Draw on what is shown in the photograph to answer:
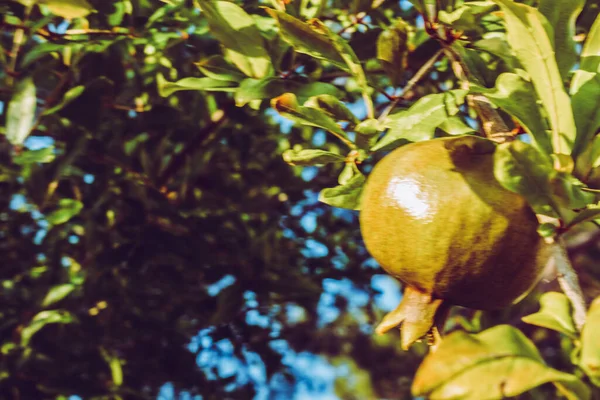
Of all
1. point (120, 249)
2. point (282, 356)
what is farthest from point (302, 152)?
point (282, 356)

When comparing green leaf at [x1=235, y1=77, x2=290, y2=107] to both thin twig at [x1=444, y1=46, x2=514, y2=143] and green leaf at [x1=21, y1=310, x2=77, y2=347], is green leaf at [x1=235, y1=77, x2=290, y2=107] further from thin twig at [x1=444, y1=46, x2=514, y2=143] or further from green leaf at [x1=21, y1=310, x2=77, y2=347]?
green leaf at [x1=21, y1=310, x2=77, y2=347]

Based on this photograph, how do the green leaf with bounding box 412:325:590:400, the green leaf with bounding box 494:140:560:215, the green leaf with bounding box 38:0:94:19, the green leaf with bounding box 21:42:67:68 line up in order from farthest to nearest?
the green leaf with bounding box 21:42:67:68, the green leaf with bounding box 38:0:94:19, the green leaf with bounding box 494:140:560:215, the green leaf with bounding box 412:325:590:400

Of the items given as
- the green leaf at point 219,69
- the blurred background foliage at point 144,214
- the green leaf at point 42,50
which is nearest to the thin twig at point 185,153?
the blurred background foliage at point 144,214

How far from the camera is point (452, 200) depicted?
0.68 meters

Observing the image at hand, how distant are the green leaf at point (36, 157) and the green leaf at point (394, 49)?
84 centimetres

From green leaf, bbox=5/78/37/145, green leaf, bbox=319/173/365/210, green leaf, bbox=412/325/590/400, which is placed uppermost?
green leaf, bbox=412/325/590/400

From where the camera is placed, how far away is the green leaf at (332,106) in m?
0.80

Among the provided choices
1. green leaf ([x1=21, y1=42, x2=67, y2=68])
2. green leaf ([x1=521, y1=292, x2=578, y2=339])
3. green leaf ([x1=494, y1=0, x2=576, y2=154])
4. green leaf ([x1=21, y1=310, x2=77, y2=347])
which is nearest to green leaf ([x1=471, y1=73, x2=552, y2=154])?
green leaf ([x1=494, y1=0, x2=576, y2=154])

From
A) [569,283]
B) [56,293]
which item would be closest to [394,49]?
[569,283]

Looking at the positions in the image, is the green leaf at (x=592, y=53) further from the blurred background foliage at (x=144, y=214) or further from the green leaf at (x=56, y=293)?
the green leaf at (x=56, y=293)

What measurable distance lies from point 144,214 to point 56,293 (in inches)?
11.8

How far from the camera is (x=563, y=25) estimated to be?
71cm

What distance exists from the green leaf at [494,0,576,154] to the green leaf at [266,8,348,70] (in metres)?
0.25

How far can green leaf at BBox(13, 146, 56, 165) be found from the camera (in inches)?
56.5
